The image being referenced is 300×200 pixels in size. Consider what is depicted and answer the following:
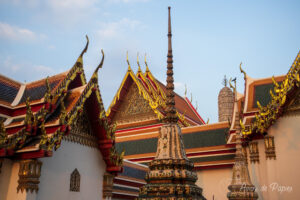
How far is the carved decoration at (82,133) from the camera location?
7.20m

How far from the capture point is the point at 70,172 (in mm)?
6922

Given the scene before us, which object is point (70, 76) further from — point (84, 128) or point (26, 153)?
point (26, 153)

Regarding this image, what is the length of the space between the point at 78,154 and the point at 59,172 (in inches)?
28.4

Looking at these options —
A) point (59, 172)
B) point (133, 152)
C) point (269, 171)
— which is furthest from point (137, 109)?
point (59, 172)

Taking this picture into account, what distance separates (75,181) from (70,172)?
0.27m

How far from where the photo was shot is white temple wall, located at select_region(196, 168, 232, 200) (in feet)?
37.5

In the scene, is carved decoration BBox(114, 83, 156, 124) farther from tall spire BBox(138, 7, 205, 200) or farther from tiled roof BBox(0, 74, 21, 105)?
tall spire BBox(138, 7, 205, 200)

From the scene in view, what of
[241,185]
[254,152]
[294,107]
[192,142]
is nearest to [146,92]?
[192,142]

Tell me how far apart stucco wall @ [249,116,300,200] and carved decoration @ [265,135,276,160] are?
0.28ft

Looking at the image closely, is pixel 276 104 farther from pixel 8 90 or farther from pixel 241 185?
pixel 8 90

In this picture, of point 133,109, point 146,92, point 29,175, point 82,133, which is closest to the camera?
point 29,175

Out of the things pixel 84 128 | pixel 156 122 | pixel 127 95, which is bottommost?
pixel 84 128

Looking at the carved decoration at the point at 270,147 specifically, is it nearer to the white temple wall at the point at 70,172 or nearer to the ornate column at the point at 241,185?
the ornate column at the point at 241,185

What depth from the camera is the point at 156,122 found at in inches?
616
